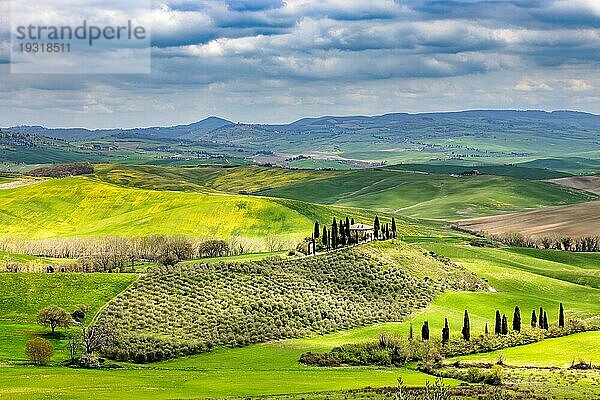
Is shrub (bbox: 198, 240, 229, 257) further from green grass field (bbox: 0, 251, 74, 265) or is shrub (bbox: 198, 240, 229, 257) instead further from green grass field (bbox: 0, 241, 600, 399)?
green grass field (bbox: 0, 241, 600, 399)

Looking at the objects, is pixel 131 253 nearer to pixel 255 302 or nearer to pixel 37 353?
pixel 255 302

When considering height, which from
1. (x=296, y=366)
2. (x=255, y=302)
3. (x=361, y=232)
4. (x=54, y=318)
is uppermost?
(x=361, y=232)

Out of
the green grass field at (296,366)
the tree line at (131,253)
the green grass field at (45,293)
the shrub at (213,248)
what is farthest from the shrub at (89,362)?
the shrub at (213,248)

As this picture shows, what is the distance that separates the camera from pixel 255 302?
11838 cm

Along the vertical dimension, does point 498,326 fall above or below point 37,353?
below

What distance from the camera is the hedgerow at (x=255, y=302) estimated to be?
349ft

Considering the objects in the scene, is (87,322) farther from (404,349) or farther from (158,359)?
(404,349)

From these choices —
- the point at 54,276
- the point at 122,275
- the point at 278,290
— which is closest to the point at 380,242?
the point at 278,290

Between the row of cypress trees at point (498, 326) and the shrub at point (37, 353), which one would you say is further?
the row of cypress trees at point (498, 326)

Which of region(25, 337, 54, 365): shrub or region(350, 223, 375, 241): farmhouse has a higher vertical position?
region(350, 223, 375, 241): farmhouse

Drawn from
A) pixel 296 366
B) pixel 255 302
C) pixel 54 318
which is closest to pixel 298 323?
pixel 255 302

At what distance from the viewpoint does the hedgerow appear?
349ft

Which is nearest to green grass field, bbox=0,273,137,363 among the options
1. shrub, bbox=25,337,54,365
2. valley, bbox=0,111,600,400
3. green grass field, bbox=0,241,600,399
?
valley, bbox=0,111,600,400

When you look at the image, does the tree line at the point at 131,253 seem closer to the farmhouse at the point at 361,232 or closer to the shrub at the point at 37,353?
the farmhouse at the point at 361,232
